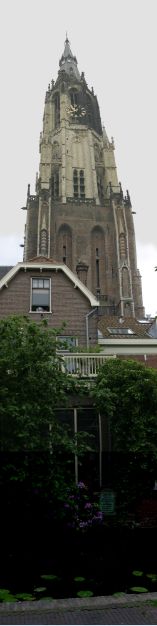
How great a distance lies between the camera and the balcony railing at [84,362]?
66.0ft

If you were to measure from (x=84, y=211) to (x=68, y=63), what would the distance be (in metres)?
46.6

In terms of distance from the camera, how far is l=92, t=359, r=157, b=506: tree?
16438 millimetres

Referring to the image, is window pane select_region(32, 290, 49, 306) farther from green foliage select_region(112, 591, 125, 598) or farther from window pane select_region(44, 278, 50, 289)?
green foliage select_region(112, 591, 125, 598)

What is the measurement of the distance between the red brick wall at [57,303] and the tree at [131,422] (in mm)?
6575

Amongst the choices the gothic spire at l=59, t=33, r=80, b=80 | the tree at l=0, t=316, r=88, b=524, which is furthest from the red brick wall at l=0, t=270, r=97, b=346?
the gothic spire at l=59, t=33, r=80, b=80

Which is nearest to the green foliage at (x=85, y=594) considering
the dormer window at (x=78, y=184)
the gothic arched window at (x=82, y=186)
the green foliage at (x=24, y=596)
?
the green foliage at (x=24, y=596)

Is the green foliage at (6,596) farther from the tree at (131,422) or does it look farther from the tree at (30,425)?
the tree at (131,422)

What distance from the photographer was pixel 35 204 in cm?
6644

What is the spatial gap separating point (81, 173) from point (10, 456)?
63447 millimetres

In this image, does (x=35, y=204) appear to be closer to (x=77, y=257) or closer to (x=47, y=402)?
(x=77, y=257)

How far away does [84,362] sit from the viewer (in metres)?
20.4

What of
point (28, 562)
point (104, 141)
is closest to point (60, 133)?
point (104, 141)

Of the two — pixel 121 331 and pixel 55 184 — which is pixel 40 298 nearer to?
pixel 121 331

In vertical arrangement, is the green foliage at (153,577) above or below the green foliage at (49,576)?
above
